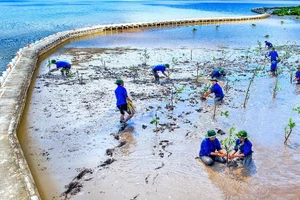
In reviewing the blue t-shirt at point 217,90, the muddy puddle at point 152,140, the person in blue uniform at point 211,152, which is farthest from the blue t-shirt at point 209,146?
the blue t-shirt at point 217,90

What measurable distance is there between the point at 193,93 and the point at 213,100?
1.15 metres

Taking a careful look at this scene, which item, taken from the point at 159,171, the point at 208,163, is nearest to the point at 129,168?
the point at 159,171

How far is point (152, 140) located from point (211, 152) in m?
2.05

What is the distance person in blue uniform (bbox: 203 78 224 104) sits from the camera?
1202cm

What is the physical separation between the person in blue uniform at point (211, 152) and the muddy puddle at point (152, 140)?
172 mm

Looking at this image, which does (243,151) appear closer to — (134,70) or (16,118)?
(16,118)

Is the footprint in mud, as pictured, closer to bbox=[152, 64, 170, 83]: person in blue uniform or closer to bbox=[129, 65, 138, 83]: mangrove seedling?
bbox=[152, 64, 170, 83]: person in blue uniform

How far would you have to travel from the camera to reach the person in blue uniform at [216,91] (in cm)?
1202

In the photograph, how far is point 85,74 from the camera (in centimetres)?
1653

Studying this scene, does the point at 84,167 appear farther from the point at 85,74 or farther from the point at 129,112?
the point at 85,74

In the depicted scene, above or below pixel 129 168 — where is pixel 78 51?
above

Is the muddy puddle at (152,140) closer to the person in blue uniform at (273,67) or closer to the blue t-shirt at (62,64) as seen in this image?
the person in blue uniform at (273,67)

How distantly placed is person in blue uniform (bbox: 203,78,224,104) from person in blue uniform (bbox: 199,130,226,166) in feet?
14.6

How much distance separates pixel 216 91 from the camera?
12.2 meters
